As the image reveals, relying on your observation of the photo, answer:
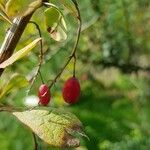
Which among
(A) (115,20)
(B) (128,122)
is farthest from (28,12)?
(B) (128,122)

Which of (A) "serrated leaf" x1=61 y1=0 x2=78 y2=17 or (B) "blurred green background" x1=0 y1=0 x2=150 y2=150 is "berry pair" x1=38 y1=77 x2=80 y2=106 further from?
(B) "blurred green background" x1=0 y1=0 x2=150 y2=150

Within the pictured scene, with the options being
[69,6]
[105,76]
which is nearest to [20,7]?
[69,6]

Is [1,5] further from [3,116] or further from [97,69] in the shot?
[3,116]

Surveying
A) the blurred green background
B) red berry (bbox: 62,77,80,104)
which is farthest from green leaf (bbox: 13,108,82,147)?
the blurred green background

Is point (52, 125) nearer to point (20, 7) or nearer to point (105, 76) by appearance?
point (20, 7)

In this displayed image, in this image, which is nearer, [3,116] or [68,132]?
[68,132]

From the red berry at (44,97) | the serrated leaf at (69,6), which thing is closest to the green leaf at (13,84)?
the red berry at (44,97)
